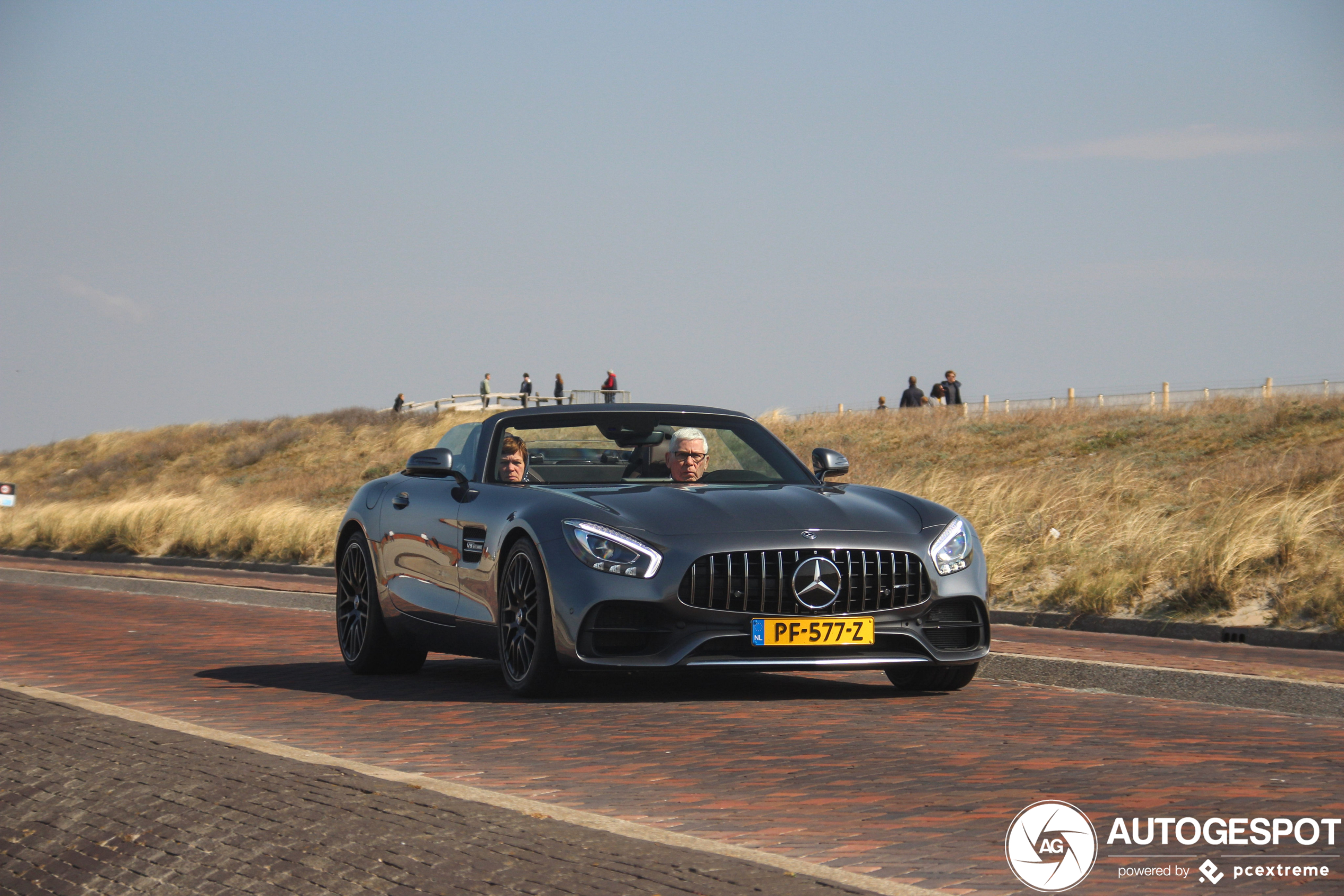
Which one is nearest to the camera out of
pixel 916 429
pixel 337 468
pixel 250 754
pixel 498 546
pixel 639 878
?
pixel 639 878

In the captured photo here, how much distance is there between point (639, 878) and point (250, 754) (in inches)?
88.5

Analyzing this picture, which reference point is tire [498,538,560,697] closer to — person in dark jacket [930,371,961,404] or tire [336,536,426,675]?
tire [336,536,426,675]

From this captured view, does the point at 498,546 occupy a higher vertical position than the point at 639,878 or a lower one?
higher

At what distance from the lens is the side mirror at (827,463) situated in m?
9.45

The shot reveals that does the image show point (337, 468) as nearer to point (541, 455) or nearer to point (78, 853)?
point (541, 455)

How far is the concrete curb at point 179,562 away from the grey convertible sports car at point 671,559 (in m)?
15.1

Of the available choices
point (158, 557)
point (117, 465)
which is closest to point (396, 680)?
point (158, 557)

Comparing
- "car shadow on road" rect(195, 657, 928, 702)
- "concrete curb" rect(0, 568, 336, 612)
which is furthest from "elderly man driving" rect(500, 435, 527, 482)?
"concrete curb" rect(0, 568, 336, 612)

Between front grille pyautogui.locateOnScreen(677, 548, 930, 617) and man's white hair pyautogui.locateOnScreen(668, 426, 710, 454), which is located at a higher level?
man's white hair pyautogui.locateOnScreen(668, 426, 710, 454)

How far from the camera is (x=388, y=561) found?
1018cm

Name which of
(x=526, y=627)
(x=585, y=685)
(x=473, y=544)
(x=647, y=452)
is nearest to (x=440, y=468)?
(x=473, y=544)

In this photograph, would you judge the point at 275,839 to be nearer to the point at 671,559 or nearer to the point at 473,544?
the point at 671,559

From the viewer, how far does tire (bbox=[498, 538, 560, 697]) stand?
8.27 m

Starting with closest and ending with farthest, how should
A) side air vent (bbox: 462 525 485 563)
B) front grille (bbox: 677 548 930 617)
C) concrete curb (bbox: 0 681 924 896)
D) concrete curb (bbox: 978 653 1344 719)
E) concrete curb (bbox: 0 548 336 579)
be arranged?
concrete curb (bbox: 0 681 924 896)
front grille (bbox: 677 548 930 617)
concrete curb (bbox: 978 653 1344 719)
side air vent (bbox: 462 525 485 563)
concrete curb (bbox: 0 548 336 579)
